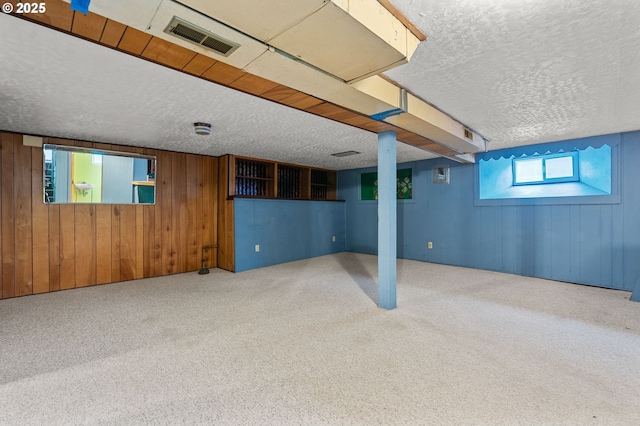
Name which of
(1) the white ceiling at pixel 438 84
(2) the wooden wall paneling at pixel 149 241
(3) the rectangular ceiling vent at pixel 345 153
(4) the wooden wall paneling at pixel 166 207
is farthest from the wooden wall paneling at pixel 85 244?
(3) the rectangular ceiling vent at pixel 345 153

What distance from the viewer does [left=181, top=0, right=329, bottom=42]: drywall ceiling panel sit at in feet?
3.43

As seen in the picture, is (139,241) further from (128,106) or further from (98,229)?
(128,106)

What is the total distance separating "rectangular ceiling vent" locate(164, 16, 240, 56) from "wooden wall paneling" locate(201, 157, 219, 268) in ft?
12.2

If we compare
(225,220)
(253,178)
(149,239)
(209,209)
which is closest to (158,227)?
(149,239)

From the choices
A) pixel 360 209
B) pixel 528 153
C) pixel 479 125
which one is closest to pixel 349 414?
pixel 479 125

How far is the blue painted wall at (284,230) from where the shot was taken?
4707mm

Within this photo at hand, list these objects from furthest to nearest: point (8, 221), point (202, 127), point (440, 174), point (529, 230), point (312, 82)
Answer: point (440, 174) < point (529, 230) < point (8, 221) < point (202, 127) < point (312, 82)

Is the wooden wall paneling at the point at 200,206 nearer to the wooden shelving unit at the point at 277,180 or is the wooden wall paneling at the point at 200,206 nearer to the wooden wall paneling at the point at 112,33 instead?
the wooden shelving unit at the point at 277,180

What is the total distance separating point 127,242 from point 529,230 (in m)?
5.77

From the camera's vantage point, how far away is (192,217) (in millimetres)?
4672

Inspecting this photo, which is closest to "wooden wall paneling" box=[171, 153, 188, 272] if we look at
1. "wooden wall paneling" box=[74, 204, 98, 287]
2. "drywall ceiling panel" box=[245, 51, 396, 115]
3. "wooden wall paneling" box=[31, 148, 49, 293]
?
"wooden wall paneling" box=[74, 204, 98, 287]

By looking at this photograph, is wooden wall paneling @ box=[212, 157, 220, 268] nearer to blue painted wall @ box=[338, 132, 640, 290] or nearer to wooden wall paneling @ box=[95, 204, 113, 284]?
wooden wall paneling @ box=[95, 204, 113, 284]

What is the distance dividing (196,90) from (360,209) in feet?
15.6

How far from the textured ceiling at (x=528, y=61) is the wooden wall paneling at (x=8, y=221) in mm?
4226
